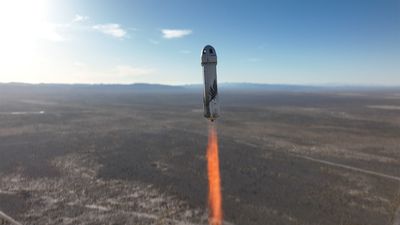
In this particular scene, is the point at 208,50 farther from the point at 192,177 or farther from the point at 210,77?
the point at 192,177

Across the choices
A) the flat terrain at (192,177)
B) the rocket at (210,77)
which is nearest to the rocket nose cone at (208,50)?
the rocket at (210,77)

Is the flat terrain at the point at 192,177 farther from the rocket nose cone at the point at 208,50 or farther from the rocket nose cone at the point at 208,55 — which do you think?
the rocket nose cone at the point at 208,50

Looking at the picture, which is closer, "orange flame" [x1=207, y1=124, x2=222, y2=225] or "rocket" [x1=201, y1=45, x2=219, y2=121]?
"rocket" [x1=201, y1=45, x2=219, y2=121]

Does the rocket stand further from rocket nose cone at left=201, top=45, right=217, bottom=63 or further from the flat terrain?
the flat terrain

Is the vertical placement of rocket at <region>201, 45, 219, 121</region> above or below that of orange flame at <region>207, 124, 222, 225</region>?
above

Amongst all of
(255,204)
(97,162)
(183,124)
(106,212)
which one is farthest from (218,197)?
(183,124)

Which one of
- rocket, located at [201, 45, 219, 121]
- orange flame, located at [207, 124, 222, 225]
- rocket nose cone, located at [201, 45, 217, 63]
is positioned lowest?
orange flame, located at [207, 124, 222, 225]

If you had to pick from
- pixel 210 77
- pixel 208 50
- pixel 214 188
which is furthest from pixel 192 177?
pixel 208 50

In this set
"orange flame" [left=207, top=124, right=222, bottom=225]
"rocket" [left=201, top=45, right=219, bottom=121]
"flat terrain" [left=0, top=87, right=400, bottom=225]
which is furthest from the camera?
"flat terrain" [left=0, top=87, right=400, bottom=225]

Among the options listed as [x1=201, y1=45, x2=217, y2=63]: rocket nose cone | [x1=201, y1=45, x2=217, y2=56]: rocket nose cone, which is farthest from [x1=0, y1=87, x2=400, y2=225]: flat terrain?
[x1=201, y1=45, x2=217, y2=56]: rocket nose cone
